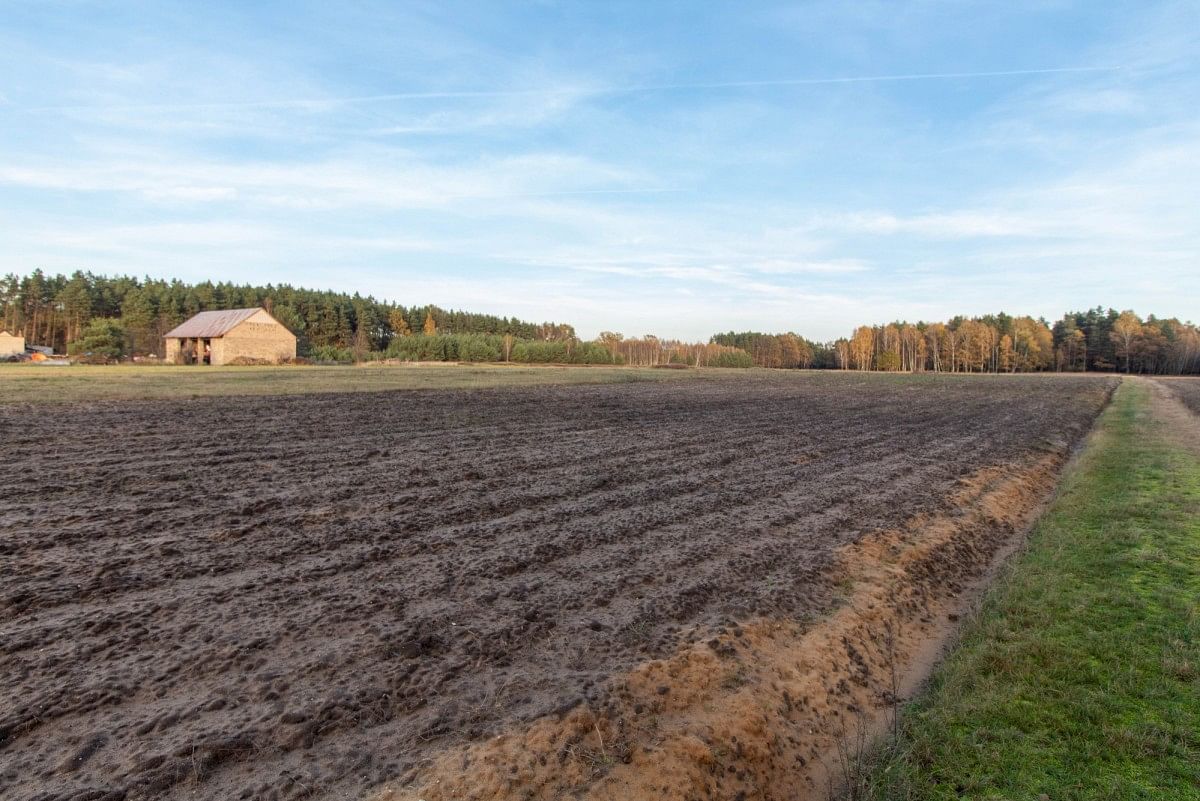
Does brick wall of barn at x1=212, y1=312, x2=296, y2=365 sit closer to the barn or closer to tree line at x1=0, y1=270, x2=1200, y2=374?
tree line at x1=0, y1=270, x2=1200, y2=374

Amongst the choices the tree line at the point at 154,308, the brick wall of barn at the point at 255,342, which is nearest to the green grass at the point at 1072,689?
the brick wall of barn at the point at 255,342

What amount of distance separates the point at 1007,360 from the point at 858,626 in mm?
128383

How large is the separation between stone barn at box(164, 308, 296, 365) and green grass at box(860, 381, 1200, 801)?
66.5 m

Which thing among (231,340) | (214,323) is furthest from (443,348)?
(231,340)

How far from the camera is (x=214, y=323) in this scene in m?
62.4

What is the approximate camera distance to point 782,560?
676cm

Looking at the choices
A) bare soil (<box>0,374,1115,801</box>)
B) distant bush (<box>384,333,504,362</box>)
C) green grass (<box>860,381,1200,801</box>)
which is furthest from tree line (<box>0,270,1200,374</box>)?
green grass (<box>860,381,1200,801</box>)

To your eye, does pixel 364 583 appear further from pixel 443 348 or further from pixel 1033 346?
pixel 1033 346

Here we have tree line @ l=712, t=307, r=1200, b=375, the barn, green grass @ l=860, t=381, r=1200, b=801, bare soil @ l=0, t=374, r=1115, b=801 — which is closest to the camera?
bare soil @ l=0, t=374, r=1115, b=801

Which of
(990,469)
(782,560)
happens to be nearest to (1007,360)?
(990,469)

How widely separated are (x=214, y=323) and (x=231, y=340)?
510 centimetres

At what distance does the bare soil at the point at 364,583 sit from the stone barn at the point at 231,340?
51.6 metres

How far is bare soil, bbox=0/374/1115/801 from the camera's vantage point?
11.2 ft

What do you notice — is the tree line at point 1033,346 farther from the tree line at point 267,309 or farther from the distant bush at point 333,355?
the distant bush at point 333,355
